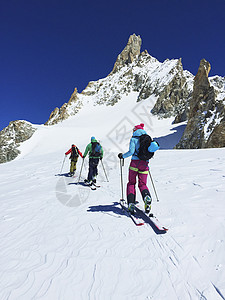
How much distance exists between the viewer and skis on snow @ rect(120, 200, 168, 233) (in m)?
2.90

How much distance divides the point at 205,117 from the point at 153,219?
18525mm

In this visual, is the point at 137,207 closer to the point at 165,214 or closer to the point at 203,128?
the point at 165,214

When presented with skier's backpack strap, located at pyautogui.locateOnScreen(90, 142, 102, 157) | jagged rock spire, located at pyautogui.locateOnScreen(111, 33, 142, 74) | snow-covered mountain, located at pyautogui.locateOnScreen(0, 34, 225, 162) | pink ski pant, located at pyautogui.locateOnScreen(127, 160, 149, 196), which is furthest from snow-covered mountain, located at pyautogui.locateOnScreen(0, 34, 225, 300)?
jagged rock spire, located at pyautogui.locateOnScreen(111, 33, 142, 74)

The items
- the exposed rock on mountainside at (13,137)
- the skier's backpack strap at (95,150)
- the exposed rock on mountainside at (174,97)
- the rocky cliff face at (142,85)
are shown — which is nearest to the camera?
the skier's backpack strap at (95,150)

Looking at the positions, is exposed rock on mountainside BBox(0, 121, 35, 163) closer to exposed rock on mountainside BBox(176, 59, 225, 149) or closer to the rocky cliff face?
exposed rock on mountainside BBox(176, 59, 225, 149)

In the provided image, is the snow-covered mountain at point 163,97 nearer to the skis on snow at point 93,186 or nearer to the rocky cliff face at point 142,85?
the rocky cliff face at point 142,85

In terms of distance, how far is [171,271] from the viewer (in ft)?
6.79

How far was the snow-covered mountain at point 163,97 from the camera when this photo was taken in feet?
56.4

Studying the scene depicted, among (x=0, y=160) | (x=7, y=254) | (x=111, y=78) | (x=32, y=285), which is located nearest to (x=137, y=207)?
(x=32, y=285)

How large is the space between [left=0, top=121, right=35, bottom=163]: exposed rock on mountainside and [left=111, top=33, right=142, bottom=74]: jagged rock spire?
76881mm

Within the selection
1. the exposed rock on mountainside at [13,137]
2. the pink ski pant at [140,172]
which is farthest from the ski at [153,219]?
the exposed rock on mountainside at [13,137]

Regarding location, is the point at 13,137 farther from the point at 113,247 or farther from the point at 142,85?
the point at 142,85

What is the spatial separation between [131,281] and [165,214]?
181 cm

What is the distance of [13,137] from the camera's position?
34469 millimetres
